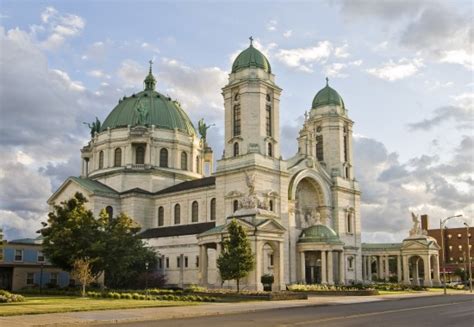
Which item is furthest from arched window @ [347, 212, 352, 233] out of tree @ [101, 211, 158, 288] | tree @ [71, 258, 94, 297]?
tree @ [71, 258, 94, 297]

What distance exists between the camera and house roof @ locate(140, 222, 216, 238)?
72.2 meters

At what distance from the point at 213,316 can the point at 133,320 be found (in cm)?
521

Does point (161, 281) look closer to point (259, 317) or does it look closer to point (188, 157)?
point (188, 157)

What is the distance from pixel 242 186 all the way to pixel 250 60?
16.4 m

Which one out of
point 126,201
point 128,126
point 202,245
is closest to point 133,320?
point 202,245

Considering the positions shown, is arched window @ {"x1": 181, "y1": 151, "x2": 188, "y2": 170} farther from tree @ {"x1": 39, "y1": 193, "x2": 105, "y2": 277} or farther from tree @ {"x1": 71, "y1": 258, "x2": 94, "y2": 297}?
tree @ {"x1": 71, "y1": 258, "x2": 94, "y2": 297}

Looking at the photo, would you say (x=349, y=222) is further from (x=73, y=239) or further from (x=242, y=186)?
(x=73, y=239)

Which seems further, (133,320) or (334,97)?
(334,97)

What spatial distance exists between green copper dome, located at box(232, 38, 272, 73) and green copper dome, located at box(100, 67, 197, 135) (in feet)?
67.2

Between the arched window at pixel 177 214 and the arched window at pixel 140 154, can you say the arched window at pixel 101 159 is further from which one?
the arched window at pixel 177 214

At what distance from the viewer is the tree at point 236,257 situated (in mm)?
49219

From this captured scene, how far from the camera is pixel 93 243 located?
57.2m

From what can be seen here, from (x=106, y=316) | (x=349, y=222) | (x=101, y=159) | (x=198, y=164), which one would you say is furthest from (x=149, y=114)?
(x=106, y=316)

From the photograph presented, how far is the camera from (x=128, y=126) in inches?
3447
